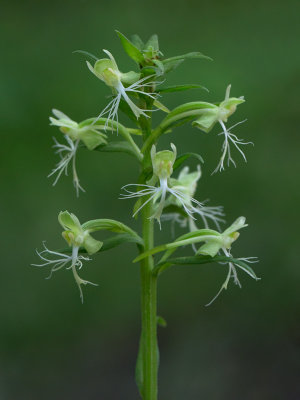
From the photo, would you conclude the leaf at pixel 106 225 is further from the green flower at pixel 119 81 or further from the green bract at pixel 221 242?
the green flower at pixel 119 81

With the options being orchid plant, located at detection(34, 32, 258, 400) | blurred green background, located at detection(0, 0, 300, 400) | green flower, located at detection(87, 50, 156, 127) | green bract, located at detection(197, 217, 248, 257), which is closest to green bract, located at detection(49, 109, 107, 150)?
orchid plant, located at detection(34, 32, 258, 400)

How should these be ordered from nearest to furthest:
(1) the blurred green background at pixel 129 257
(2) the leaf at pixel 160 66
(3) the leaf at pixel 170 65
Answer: (2) the leaf at pixel 160 66 → (3) the leaf at pixel 170 65 → (1) the blurred green background at pixel 129 257

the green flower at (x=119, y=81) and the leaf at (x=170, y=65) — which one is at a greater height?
the leaf at (x=170, y=65)

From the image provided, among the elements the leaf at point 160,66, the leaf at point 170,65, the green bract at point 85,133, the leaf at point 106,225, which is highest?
the leaf at point 170,65

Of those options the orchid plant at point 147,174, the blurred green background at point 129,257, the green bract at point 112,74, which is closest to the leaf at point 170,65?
the orchid plant at point 147,174

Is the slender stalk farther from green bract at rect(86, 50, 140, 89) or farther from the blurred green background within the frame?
the blurred green background

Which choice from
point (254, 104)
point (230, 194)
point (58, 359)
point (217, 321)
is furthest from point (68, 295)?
point (254, 104)

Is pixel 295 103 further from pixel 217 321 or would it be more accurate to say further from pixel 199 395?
pixel 199 395

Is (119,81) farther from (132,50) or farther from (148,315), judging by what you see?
(148,315)
